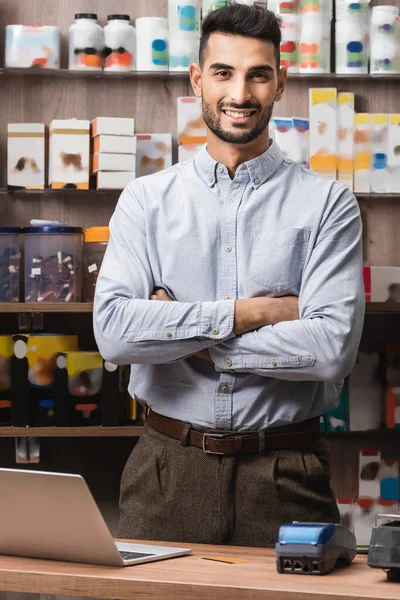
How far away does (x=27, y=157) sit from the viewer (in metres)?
3.35

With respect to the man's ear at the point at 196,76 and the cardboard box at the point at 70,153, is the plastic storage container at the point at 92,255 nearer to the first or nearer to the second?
the cardboard box at the point at 70,153

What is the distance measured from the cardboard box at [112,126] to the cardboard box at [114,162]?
0.08 m

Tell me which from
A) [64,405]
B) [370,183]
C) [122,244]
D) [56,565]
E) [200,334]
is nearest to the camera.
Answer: [56,565]

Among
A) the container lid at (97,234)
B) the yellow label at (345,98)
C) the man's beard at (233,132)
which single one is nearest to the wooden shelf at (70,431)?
the container lid at (97,234)

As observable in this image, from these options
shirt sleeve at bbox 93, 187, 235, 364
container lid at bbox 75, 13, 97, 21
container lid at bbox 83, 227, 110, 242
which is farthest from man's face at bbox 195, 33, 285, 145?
container lid at bbox 75, 13, 97, 21

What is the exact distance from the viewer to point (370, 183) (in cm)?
338

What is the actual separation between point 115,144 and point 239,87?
1.13 metres

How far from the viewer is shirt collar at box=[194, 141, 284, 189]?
7.49ft

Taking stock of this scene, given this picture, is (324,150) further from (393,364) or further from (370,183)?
(393,364)

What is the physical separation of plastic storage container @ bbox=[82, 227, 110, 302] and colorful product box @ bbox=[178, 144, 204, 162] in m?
0.42

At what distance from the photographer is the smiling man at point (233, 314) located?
2076mm

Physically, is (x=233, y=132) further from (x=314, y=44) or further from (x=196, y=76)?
(x=314, y=44)

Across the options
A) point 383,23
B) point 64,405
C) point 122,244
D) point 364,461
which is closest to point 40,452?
point 64,405

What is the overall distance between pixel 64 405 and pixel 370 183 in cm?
136
